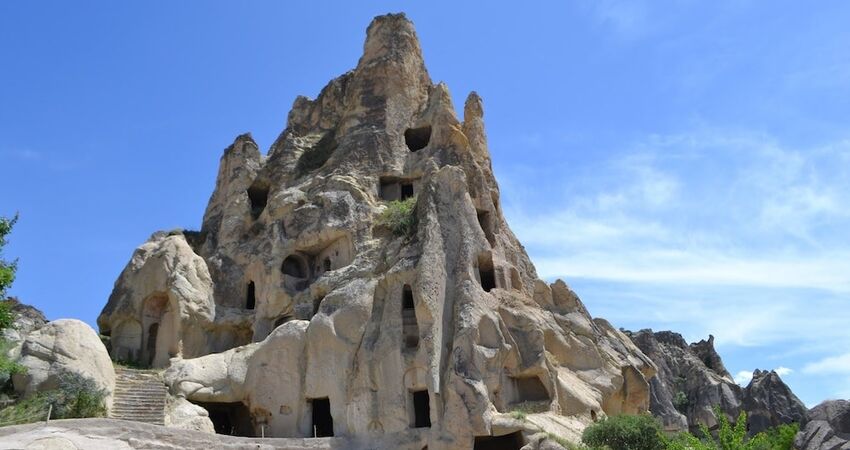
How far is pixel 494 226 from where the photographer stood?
32.9 meters

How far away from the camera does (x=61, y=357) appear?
25281 millimetres

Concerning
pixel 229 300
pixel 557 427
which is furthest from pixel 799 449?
pixel 229 300

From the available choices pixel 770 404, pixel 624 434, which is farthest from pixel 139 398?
pixel 770 404

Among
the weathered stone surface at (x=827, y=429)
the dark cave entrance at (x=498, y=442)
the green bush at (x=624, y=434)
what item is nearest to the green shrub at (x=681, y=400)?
the green bush at (x=624, y=434)

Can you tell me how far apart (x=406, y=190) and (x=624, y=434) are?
1672 cm

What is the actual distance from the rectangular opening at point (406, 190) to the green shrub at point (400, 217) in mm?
2547

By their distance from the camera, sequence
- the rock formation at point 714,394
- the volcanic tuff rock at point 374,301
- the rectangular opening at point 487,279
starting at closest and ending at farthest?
the volcanic tuff rock at point 374,301 < the rectangular opening at point 487,279 < the rock formation at point 714,394

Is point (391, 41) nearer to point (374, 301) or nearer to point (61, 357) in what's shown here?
point (374, 301)

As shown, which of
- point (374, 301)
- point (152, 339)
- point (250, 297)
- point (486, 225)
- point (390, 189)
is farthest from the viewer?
point (390, 189)

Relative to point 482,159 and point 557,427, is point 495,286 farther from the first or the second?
point 482,159

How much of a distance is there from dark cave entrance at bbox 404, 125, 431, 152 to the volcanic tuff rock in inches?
6.0

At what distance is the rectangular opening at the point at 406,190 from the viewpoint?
37469mm

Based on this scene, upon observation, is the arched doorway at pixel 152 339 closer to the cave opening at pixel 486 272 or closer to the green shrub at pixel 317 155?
the green shrub at pixel 317 155

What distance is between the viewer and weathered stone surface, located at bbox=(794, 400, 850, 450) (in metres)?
16.0
